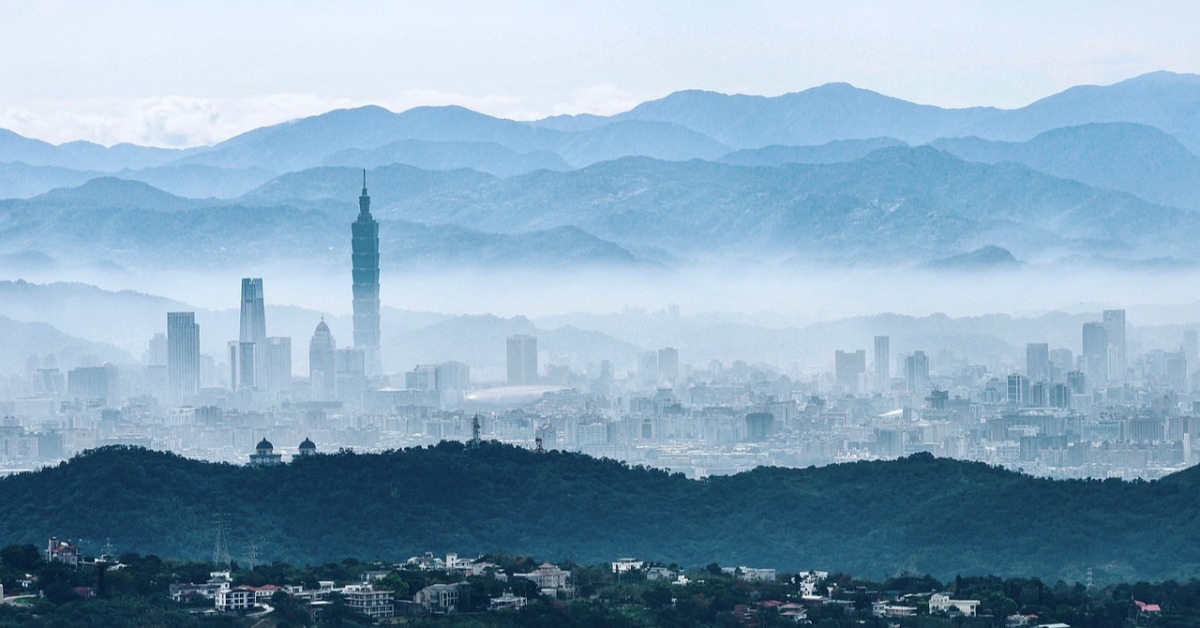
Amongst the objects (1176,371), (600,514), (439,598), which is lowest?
(439,598)

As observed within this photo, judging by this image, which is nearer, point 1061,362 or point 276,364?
point 1061,362

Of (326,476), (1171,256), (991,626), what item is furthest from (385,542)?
(1171,256)

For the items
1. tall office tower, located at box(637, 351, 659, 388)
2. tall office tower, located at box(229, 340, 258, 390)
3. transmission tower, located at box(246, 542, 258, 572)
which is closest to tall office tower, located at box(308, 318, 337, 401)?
tall office tower, located at box(229, 340, 258, 390)

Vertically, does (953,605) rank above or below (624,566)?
below

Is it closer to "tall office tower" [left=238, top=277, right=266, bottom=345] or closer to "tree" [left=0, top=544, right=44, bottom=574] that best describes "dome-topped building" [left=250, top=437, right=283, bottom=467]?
"tree" [left=0, top=544, right=44, bottom=574]

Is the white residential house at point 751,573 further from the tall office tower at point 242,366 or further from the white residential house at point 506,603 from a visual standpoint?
the tall office tower at point 242,366

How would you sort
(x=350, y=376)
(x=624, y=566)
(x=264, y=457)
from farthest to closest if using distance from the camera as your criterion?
(x=350, y=376)
(x=264, y=457)
(x=624, y=566)

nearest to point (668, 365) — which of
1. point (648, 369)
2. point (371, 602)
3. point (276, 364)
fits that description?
point (648, 369)

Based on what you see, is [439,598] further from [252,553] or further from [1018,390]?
[1018,390]
